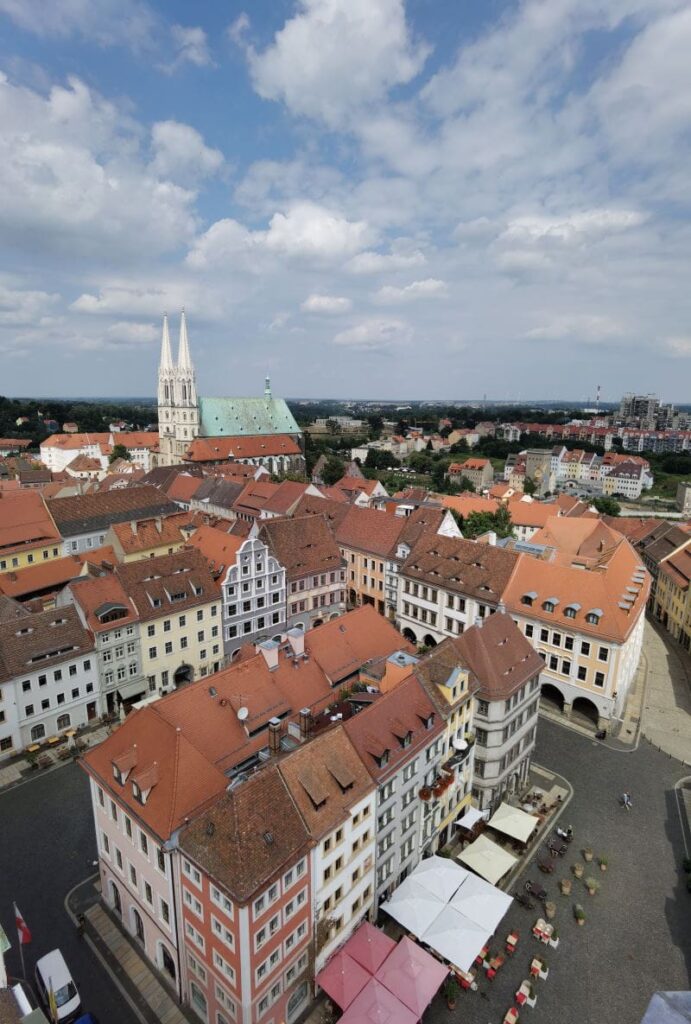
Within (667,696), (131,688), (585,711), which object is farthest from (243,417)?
(667,696)

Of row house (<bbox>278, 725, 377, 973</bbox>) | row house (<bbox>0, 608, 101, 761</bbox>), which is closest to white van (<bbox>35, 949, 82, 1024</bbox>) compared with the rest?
row house (<bbox>278, 725, 377, 973</bbox>)

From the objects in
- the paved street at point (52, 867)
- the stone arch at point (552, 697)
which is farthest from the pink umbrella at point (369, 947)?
the stone arch at point (552, 697)

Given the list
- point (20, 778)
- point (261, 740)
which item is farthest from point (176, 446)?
point (261, 740)

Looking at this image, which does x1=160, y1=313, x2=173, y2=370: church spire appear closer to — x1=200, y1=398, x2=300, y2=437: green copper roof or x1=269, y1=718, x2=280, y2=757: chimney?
x1=200, y1=398, x2=300, y2=437: green copper roof

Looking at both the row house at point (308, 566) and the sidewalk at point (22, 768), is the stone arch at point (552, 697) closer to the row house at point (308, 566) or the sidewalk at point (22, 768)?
the row house at point (308, 566)

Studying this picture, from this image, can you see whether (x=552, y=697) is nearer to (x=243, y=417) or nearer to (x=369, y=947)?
(x=369, y=947)

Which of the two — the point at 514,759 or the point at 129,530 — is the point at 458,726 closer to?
the point at 514,759
